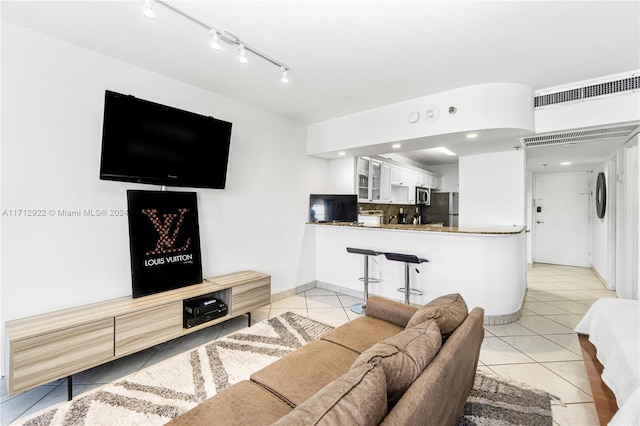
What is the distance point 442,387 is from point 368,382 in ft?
1.20

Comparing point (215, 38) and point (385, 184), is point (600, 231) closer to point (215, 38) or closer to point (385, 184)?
point (385, 184)

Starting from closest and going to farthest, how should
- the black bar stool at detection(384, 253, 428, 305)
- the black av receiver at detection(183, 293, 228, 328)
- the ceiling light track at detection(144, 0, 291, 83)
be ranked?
1. the ceiling light track at detection(144, 0, 291, 83)
2. the black av receiver at detection(183, 293, 228, 328)
3. the black bar stool at detection(384, 253, 428, 305)

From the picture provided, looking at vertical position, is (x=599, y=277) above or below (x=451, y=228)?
below

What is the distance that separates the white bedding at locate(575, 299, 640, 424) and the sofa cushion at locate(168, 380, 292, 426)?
1530 millimetres

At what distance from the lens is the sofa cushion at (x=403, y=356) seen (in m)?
1.11

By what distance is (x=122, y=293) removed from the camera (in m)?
2.70

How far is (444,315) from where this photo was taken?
1.64 metres

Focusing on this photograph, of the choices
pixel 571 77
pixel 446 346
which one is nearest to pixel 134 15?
pixel 446 346

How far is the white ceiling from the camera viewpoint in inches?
77.9

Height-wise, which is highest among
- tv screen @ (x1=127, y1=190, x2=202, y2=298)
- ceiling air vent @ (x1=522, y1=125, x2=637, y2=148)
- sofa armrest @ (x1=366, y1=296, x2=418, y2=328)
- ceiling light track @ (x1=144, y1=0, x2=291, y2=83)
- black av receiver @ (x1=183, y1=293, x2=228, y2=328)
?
ceiling light track @ (x1=144, y1=0, x2=291, y2=83)

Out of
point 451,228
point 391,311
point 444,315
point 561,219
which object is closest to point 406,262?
point 451,228

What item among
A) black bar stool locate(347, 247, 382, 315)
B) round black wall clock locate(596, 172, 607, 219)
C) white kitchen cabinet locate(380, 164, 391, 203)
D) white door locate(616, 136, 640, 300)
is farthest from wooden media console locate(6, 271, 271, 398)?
round black wall clock locate(596, 172, 607, 219)

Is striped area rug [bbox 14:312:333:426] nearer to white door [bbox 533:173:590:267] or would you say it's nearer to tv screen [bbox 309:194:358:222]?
tv screen [bbox 309:194:358:222]

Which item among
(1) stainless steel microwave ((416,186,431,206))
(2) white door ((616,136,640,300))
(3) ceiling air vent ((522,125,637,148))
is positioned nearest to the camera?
(3) ceiling air vent ((522,125,637,148))
